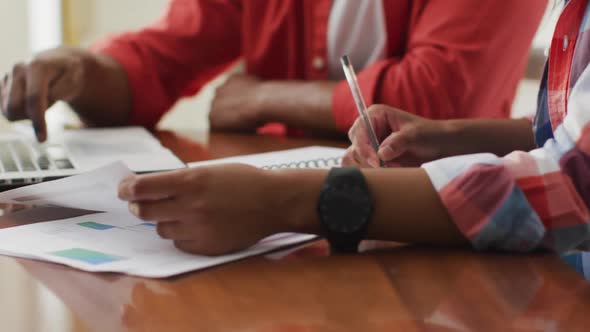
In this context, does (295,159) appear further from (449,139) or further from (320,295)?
(320,295)

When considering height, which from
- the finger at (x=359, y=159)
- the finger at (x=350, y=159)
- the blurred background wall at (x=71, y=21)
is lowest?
the blurred background wall at (x=71, y=21)

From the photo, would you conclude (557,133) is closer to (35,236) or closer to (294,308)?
(294,308)

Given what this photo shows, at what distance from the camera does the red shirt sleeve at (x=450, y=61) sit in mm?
1123

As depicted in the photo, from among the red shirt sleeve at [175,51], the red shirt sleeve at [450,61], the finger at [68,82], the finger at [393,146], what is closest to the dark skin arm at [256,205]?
the finger at [393,146]

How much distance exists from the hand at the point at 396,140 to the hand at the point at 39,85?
0.46 m

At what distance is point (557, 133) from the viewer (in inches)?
23.1

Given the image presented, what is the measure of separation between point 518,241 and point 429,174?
0.09 m

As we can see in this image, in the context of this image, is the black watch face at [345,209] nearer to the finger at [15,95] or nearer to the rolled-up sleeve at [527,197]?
the rolled-up sleeve at [527,197]

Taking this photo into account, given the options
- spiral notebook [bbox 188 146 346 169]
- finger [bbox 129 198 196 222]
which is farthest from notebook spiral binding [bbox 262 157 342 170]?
finger [bbox 129 198 196 222]

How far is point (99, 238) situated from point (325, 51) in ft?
2.64

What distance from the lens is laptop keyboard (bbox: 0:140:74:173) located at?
790 mm

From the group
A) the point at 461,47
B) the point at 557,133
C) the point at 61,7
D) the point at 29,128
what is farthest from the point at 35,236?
the point at 61,7

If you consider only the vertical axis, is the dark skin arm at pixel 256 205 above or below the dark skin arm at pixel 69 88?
above

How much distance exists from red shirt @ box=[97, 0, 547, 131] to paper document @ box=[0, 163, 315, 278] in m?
0.46
